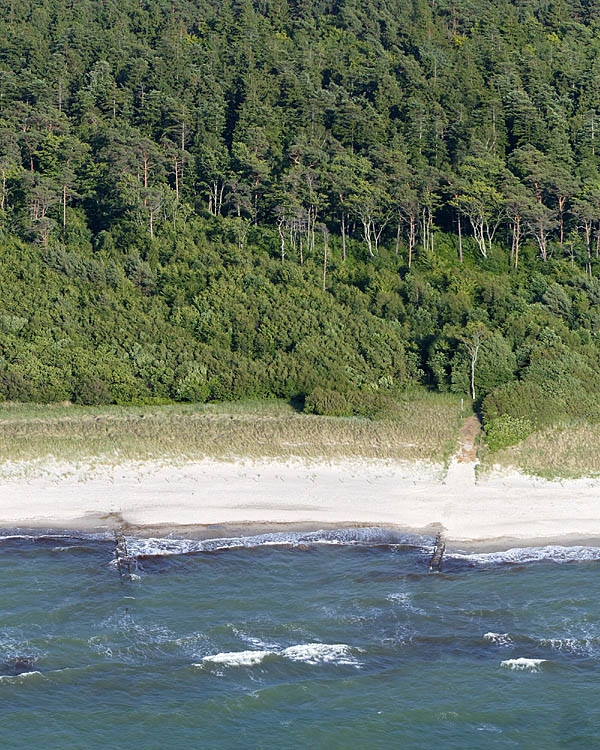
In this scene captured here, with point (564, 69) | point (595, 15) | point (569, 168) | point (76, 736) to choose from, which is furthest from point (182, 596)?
point (595, 15)

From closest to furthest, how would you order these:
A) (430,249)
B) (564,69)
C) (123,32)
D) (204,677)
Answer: (204,677) < (430,249) < (564,69) < (123,32)

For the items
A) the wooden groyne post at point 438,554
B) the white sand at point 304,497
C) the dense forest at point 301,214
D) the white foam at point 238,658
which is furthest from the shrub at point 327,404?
the white foam at point 238,658

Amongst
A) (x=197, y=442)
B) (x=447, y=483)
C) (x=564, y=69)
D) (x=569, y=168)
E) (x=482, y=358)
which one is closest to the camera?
(x=447, y=483)

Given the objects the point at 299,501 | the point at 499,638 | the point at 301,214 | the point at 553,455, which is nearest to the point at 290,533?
the point at 299,501

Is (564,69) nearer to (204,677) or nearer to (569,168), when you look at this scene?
(569,168)

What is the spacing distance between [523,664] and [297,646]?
549cm

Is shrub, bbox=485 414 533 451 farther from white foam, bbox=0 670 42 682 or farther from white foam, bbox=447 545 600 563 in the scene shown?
white foam, bbox=0 670 42 682

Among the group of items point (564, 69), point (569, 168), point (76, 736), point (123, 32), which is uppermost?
point (123, 32)

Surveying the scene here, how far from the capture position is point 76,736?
19.7m

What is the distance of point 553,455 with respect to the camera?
3384 cm

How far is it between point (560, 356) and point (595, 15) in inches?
2785

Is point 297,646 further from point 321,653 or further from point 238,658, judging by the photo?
point 238,658

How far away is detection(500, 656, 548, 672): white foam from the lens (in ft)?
71.5

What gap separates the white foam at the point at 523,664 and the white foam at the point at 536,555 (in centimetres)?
512
